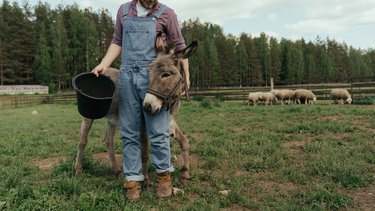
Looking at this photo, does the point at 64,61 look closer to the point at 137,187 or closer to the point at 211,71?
the point at 211,71

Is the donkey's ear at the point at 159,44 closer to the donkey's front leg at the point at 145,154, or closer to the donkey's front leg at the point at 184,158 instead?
the donkey's front leg at the point at 145,154

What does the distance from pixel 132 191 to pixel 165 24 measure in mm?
1731

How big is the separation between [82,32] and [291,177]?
55.1 metres

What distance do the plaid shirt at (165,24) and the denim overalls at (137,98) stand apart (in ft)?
0.22

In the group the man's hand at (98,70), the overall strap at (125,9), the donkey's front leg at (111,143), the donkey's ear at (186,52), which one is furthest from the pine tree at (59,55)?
the donkey's ear at (186,52)

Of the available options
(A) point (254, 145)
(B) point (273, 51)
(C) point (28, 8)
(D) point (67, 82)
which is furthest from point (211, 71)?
(A) point (254, 145)

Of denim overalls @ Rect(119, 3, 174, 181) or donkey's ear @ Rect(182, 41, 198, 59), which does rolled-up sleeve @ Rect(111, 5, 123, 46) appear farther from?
donkey's ear @ Rect(182, 41, 198, 59)

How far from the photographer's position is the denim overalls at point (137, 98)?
11.1ft

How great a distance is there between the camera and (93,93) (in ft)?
11.5

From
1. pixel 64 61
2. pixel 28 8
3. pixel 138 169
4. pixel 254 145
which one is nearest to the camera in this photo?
pixel 138 169

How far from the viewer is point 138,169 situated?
3422 mm

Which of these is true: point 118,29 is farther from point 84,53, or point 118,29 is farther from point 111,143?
point 84,53

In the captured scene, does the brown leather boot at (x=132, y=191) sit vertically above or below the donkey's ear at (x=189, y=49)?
below

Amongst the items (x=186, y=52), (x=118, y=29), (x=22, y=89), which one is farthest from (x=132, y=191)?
(x=22, y=89)
